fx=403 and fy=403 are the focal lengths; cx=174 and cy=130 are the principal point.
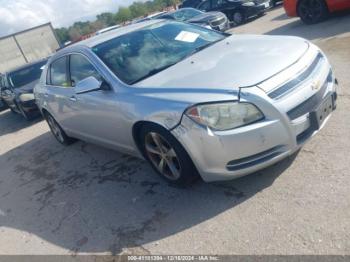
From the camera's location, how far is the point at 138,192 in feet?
14.7

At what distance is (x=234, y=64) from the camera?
390 cm

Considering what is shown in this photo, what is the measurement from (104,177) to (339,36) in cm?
615

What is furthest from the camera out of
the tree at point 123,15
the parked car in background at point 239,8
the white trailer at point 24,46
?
the tree at point 123,15

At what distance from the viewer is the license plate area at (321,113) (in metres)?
3.53

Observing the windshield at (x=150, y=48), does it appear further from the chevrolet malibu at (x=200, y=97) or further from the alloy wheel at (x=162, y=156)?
the alloy wheel at (x=162, y=156)

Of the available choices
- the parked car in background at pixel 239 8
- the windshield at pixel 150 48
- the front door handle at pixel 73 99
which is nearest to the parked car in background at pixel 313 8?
the windshield at pixel 150 48

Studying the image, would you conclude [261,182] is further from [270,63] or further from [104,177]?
[104,177]

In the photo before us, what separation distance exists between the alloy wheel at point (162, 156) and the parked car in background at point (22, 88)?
6985mm

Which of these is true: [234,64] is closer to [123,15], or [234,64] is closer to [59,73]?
[59,73]

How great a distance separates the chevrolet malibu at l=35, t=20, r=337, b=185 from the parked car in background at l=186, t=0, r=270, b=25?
12410 mm

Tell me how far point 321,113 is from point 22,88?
924 centimetres

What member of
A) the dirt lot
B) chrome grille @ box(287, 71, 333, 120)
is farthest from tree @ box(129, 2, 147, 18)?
chrome grille @ box(287, 71, 333, 120)

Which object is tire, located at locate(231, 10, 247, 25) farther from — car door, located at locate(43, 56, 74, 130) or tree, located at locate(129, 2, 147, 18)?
tree, located at locate(129, 2, 147, 18)

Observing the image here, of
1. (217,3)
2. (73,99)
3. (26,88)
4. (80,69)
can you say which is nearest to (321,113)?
(80,69)
